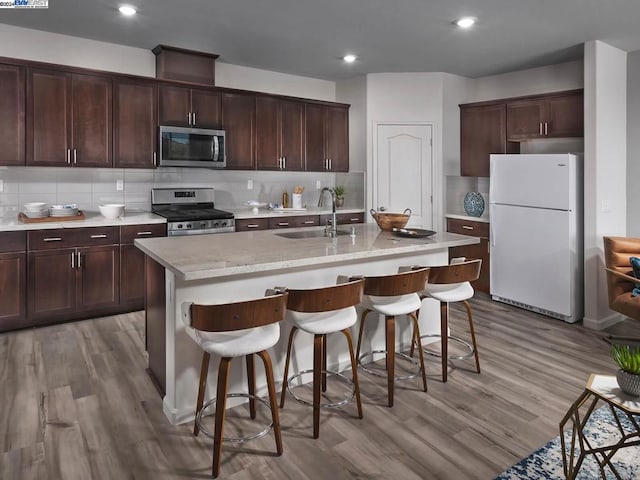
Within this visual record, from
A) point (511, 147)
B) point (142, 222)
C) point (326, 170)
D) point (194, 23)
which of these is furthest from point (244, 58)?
point (511, 147)

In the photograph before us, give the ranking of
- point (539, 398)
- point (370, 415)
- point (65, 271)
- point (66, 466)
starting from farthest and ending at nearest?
1. point (65, 271)
2. point (539, 398)
3. point (370, 415)
4. point (66, 466)

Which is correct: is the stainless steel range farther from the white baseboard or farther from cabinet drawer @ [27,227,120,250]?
the white baseboard

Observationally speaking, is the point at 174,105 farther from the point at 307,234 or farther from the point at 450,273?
the point at 450,273

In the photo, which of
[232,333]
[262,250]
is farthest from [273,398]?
[262,250]

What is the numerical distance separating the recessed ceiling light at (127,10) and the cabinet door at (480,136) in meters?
3.96

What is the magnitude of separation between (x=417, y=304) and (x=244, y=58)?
3660 millimetres

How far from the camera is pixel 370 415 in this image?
269 cm

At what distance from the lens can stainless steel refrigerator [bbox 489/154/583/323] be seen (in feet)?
14.5

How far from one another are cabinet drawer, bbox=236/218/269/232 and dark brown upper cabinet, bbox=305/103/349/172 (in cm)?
105

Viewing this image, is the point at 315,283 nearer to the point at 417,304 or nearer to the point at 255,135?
the point at 417,304

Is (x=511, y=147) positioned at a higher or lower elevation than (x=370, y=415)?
higher

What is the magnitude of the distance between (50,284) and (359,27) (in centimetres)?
360

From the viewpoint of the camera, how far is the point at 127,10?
3721 millimetres

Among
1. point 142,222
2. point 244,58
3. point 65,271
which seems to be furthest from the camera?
point 244,58
